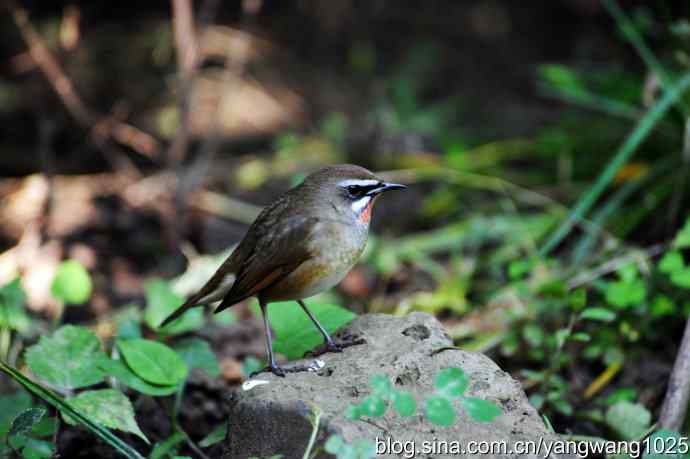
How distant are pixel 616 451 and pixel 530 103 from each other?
19.0ft

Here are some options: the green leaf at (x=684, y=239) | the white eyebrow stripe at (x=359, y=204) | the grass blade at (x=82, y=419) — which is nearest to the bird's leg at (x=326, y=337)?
the white eyebrow stripe at (x=359, y=204)

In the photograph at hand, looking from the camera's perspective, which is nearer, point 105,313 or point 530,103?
point 105,313

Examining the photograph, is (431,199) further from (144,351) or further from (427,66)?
(144,351)

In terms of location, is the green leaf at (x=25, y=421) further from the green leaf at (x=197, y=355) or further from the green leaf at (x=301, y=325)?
the green leaf at (x=301, y=325)

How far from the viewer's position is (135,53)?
8.79m

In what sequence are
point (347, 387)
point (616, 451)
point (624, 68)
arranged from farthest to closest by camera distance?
point (624, 68) < point (616, 451) < point (347, 387)

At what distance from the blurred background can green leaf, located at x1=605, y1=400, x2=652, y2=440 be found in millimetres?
156

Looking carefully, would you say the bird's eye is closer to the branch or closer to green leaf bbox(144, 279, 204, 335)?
green leaf bbox(144, 279, 204, 335)

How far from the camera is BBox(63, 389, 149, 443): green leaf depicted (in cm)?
364

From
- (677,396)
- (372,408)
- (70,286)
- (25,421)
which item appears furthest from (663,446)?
(70,286)

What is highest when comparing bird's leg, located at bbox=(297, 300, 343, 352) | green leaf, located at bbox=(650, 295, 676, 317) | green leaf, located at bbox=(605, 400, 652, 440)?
bird's leg, located at bbox=(297, 300, 343, 352)

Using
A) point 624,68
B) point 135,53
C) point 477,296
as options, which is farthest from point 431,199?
point 135,53

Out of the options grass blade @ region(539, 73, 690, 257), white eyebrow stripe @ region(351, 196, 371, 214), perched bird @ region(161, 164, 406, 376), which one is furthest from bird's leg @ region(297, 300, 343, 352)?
grass blade @ region(539, 73, 690, 257)

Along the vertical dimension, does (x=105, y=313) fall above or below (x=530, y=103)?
below
